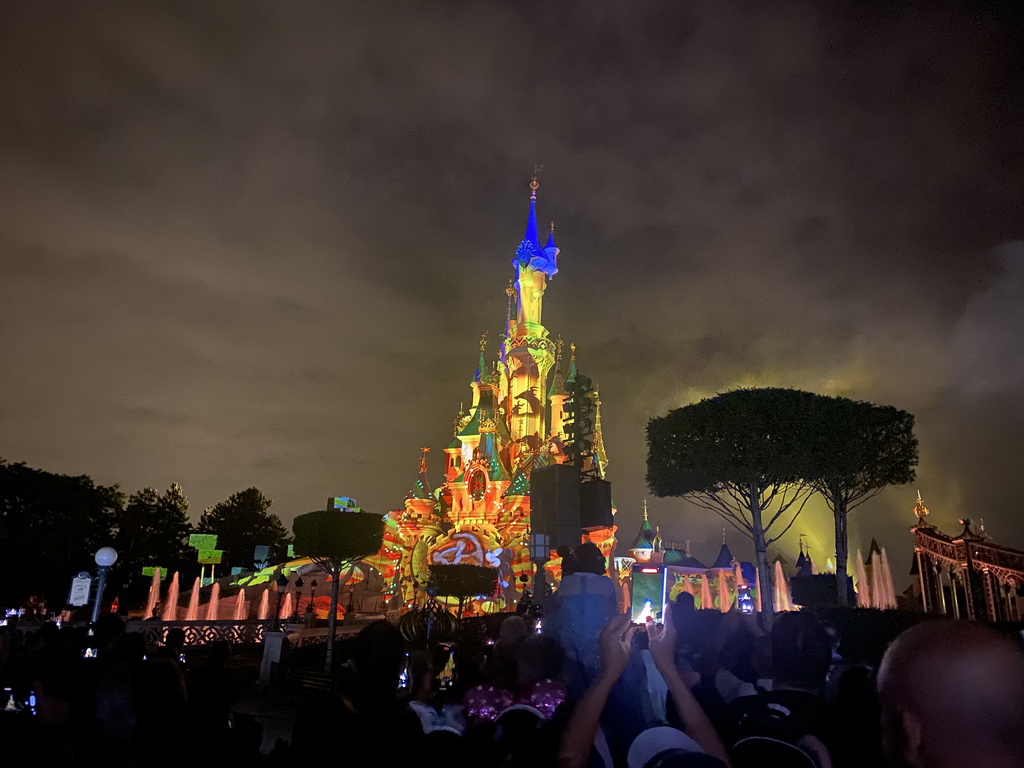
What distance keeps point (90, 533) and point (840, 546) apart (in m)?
56.3


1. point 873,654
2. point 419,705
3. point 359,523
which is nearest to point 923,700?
point 419,705

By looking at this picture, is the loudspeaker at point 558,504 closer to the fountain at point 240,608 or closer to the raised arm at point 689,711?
the raised arm at point 689,711

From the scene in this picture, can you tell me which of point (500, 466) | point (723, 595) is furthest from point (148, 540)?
point (723, 595)

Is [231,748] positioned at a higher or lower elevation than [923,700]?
lower

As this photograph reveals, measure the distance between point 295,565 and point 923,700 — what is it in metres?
54.0

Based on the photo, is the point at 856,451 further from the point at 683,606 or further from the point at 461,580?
the point at 683,606

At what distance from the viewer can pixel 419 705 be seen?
12.8ft

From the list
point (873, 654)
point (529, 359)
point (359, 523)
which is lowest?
point (873, 654)

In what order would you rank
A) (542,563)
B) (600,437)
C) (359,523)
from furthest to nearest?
(600,437) < (359,523) < (542,563)

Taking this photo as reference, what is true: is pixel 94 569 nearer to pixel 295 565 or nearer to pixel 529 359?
pixel 295 565

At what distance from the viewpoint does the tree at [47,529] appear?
3859 cm

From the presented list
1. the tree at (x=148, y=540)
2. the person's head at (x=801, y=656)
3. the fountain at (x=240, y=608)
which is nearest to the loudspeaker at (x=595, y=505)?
the person's head at (x=801, y=656)

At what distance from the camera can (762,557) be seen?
22656 millimetres

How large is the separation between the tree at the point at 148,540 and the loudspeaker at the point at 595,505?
1790 inches
